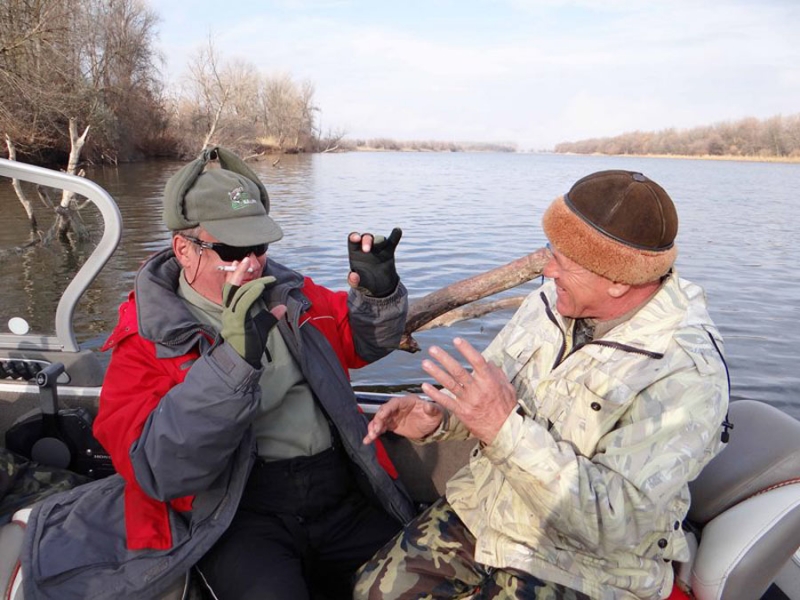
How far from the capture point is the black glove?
242cm

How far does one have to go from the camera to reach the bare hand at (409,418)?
2.13 m

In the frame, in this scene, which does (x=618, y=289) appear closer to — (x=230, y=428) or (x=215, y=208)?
(x=230, y=428)

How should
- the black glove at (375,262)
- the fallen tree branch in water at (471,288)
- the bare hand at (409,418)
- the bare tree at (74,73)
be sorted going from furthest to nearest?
the bare tree at (74,73)
the fallen tree branch in water at (471,288)
the black glove at (375,262)
the bare hand at (409,418)

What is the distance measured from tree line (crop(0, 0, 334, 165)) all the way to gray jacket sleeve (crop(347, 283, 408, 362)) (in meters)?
12.3

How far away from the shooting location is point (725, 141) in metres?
78.6

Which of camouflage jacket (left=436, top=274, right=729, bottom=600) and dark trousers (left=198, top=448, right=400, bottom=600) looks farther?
dark trousers (left=198, top=448, right=400, bottom=600)

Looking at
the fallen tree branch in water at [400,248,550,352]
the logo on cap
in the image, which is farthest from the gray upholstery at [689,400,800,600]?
the fallen tree branch in water at [400,248,550,352]

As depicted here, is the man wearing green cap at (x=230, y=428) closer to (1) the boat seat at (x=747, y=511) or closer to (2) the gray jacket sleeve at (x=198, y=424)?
(2) the gray jacket sleeve at (x=198, y=424)

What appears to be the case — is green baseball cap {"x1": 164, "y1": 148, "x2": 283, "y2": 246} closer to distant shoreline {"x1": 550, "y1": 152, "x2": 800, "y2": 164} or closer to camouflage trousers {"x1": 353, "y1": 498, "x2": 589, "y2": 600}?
camouflage trousers {"x1": 353, "y1": 498, "x2": 589, "y2": 600}

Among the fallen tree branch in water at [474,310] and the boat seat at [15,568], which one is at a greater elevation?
the boat seat at [15,568]

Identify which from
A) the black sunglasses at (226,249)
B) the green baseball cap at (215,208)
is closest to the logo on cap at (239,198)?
the green baseball cap at (215,208)

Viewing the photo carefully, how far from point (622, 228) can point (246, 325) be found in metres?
1.13

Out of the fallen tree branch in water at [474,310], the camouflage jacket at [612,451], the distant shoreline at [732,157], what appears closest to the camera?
the camouflage jacket at [612,451]

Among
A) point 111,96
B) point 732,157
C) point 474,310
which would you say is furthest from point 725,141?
point 474,310
